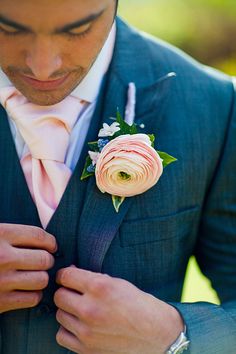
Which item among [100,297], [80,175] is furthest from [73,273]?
[80,175]

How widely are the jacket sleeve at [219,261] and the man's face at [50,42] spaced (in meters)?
0.52

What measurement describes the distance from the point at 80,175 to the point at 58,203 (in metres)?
0.10

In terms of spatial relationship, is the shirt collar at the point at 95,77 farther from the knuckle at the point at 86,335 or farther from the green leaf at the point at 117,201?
the knuckle at the point at 86,335

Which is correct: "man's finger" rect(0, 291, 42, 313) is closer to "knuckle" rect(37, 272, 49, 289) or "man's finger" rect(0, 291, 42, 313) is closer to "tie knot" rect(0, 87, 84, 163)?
"knuckle" rect(37, 272, 49, 289)

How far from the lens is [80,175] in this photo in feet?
6.85

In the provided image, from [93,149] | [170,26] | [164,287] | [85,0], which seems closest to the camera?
[85,0]

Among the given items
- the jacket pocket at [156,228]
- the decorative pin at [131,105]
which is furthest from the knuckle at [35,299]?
the decorative pin at [131,105]

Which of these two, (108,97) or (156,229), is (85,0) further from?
(156,229)

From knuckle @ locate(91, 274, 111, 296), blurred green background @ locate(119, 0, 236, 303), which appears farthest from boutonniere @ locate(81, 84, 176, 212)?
blurred green background @ locate(119, 0, 236, 303)

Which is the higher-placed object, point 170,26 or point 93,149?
point 93,149

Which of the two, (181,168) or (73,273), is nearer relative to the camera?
(73,273)

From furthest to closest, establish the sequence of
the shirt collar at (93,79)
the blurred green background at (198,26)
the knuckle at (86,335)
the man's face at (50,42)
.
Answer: the blurred green background at (198,26) → the shirt collar at (93,79) → the knuckle at (86,335) → the man's face at (50,42)

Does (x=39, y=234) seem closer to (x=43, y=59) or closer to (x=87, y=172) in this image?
(x=87, y=172)

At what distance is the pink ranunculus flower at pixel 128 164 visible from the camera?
1981mm
